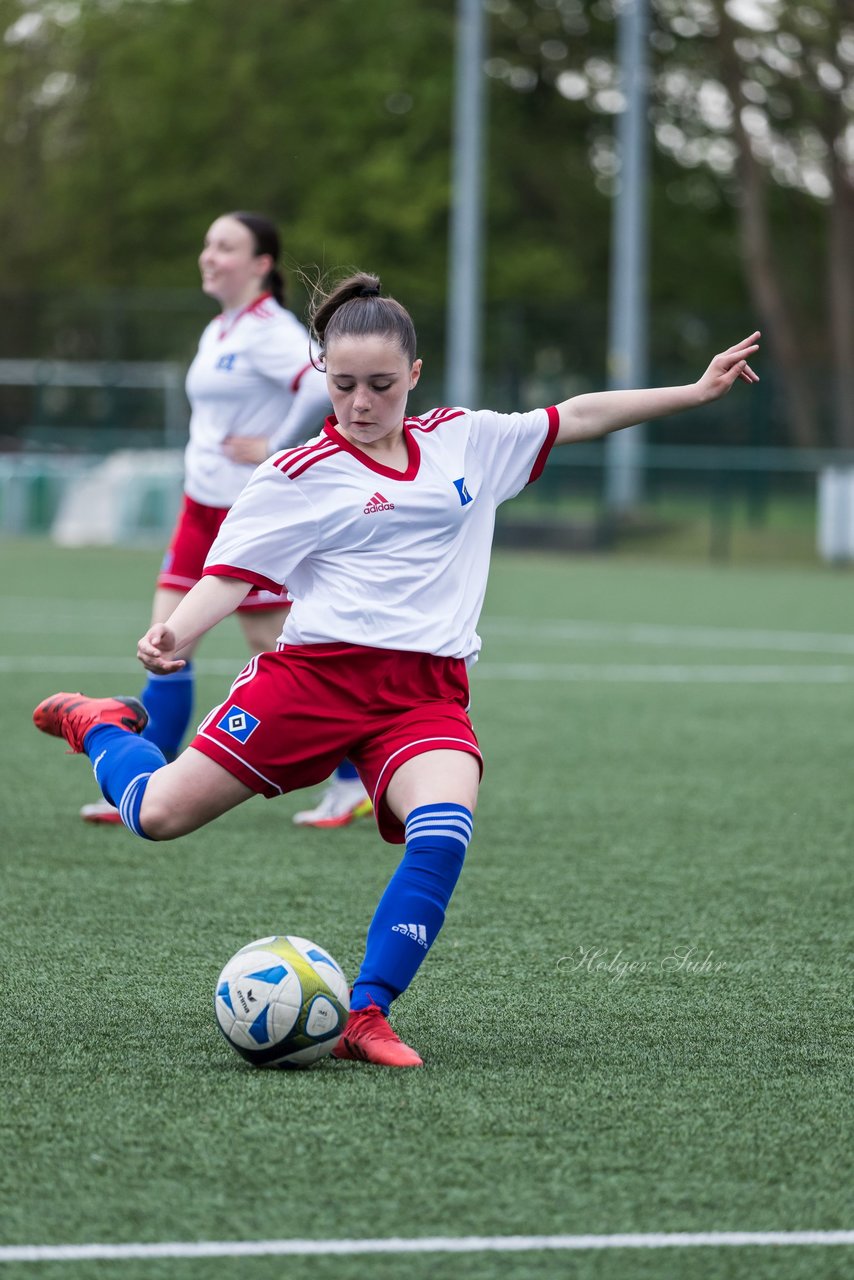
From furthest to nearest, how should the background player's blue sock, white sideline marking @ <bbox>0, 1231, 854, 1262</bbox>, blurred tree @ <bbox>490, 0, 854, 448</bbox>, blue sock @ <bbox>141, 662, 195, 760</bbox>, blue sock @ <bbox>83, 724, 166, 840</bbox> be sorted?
blurred tree @ <bbox>490, 0, 854, 448</bbox>, blue sock @ <bbox>141, 662, 195, 760</bbox>, the background player's blue sock, blue sock @ <bbox>83, 724, 166, 840</bbox>, white sideline marking @ <bbox>0, 1231, 854, 1262</bbox>

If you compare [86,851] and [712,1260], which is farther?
[86,851]

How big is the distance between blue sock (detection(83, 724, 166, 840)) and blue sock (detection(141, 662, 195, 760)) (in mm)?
2516

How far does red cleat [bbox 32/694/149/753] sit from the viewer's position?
14.8 feet

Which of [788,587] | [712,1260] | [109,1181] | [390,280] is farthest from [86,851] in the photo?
[390,280]

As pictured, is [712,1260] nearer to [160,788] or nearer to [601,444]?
[160,788]

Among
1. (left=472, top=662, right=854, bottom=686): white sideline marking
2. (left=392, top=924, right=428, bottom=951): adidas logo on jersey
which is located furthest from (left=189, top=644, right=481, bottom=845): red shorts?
(left=472, top=662, right=854, bottom=686): white sideline marking

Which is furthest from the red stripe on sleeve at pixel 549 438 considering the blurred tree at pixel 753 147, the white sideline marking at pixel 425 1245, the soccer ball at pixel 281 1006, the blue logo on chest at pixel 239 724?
the blurred tree at pixel 753 147

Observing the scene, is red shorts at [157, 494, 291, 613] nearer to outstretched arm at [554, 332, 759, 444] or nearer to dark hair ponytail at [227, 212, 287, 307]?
dark hair ponytail at [227, 212, 287, 307]

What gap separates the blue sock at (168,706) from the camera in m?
7.05

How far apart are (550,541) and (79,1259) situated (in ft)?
71.9

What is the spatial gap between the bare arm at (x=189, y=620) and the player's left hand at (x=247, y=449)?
2.85 m

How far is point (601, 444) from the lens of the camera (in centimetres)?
2853

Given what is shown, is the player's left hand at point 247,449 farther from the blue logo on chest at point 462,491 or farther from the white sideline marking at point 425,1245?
the white sideline marking at point 425,1245

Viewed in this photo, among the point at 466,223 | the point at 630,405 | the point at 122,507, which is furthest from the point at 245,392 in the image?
the point at 466,223
